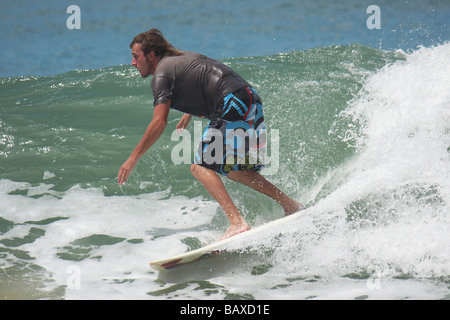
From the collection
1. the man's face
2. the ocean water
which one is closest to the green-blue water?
the ocean water

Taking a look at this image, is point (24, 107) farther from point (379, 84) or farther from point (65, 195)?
point (379, 84)

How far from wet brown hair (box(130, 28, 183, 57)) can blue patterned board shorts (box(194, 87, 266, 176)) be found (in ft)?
2.04

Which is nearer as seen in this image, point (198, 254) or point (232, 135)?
point (198, 254)

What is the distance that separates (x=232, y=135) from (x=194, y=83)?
19.4 inches

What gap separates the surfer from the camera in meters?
4.04

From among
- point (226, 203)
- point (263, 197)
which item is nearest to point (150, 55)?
point (226, 203)

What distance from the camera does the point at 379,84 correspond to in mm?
6906

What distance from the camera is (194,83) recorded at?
4094 millimetres

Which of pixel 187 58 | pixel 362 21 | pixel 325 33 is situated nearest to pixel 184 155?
pixel 187 58

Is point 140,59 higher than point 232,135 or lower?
higher

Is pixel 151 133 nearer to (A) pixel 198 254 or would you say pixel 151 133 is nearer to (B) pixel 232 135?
(B) pixel 232 135

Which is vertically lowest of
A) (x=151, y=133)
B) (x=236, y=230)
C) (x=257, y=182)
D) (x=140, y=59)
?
(x=236, y=230)

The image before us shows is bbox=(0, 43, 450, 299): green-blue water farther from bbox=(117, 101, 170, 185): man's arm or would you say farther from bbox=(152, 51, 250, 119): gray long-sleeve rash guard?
bbox=(152, 51, 250, 119): gray long-sleeve rash guard
